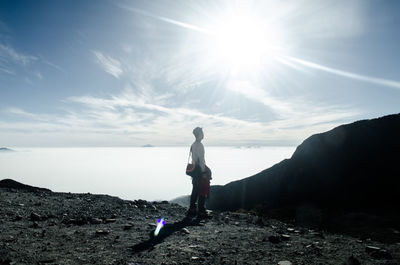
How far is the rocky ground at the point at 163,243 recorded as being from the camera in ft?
16.5

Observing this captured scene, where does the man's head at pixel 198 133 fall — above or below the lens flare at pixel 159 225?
above

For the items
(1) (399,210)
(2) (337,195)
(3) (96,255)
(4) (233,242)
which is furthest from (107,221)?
(2) (337,195)

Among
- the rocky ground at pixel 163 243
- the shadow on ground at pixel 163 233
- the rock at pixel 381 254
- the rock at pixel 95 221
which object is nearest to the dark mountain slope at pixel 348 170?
the rocky ground at pixel 163 243

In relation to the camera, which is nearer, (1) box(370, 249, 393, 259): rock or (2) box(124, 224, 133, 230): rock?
(1) box(370, 249, 393, 259): rock

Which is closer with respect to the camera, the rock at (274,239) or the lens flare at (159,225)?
the rock at (274,239)

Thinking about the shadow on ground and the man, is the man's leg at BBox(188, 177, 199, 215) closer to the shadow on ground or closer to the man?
the man

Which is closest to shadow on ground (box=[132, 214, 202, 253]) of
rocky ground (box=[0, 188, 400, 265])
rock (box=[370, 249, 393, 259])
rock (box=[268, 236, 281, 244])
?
rocky ground (box=[0, 188, 400, 265])

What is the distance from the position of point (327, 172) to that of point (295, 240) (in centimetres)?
2175

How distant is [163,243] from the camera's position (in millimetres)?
6098

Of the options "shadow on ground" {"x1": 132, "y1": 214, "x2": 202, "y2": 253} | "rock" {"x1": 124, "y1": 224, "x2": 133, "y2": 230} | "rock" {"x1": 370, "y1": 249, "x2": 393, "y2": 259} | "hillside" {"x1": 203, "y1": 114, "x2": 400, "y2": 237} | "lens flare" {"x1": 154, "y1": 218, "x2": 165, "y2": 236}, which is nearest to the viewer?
"rock" {"x1": 370, "y1": 249, "x2": 393, "y2": 259}

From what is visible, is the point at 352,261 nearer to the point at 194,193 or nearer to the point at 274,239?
the point at 274,239

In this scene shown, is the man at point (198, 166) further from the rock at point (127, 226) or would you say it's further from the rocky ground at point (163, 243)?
the rock at point (127, 226)

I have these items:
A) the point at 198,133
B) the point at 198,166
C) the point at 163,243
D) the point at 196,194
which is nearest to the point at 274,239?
the point at 163,243

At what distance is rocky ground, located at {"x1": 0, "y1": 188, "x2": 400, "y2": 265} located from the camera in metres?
5.02
